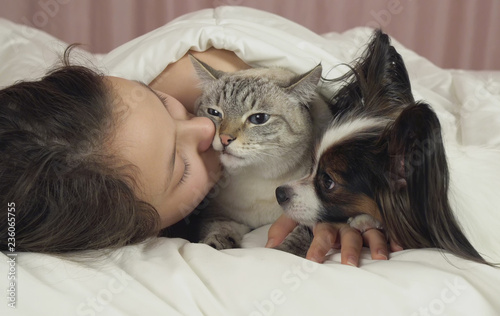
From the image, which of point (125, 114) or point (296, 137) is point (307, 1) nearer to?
point (296, 137)

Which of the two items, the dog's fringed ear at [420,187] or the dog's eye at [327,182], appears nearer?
the dog's fringed ear at [420,187]

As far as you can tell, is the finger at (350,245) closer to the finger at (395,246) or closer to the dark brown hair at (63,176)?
the finger at (395,246)

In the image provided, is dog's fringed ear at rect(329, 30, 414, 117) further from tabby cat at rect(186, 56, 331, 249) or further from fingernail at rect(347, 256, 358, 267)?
fingernail at rect(347, 256, 358, 267)

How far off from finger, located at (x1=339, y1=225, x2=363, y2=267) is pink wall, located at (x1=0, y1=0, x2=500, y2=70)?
2.91 meters

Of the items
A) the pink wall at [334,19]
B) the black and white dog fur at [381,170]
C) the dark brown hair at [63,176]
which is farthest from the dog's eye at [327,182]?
the pink wall at [334,19]

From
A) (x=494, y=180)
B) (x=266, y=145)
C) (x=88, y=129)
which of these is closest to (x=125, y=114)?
(x=88, y=129)

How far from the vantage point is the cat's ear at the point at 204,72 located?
1.74 metres

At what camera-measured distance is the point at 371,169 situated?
4.20 feet

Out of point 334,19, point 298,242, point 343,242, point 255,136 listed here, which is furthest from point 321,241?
point 334,19

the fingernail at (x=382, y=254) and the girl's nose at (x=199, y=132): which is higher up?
the girl's nose at (x=199, y=132)

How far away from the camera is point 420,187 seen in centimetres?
111

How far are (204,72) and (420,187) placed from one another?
0.95 metres

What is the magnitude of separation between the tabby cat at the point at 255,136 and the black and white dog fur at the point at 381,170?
16 centimetres

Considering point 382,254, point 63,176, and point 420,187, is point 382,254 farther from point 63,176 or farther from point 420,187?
point 63,176
